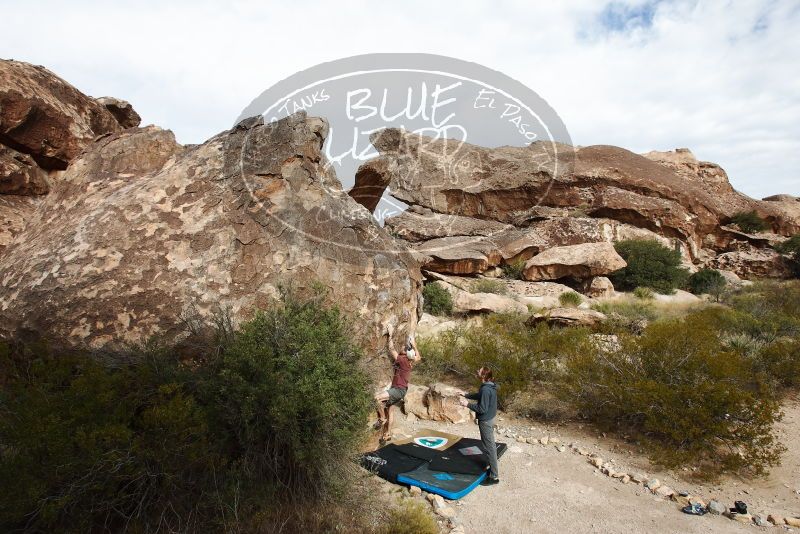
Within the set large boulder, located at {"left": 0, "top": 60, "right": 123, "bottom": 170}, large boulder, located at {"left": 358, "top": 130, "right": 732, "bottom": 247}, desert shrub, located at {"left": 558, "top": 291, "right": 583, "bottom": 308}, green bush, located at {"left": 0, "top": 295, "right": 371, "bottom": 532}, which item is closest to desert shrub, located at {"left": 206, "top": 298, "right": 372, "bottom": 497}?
green bush, located at {"left": 0, "top": 295, "right": 371, "bottom": 532}

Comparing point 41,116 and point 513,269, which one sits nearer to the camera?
point 41,116

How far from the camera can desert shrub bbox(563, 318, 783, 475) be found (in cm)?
454

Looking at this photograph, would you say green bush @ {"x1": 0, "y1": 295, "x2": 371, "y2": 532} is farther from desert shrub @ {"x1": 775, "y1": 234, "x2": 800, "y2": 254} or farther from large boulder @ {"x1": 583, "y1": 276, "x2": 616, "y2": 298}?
desert shrub @ {"x1": 775, "y1": 234, "x2": 800, "y2": 254}

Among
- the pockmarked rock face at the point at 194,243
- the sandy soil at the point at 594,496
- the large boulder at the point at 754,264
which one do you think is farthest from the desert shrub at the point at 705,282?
the pockmarked rock face at the point at 194,243

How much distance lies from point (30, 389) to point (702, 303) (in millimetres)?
17089

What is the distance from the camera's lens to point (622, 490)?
4.01 metres

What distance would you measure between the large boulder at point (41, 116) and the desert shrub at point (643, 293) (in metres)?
15.7

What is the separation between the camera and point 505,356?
7.08 metres

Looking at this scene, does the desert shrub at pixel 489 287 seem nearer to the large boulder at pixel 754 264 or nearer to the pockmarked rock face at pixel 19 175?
the pockmarked rock face at pixel 19 175

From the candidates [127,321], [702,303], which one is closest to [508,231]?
[702,303]

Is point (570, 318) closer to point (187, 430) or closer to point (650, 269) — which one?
point (187, 430)

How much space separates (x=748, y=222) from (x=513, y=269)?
14.2m

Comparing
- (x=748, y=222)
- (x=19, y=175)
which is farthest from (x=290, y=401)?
(x=748, y=222)

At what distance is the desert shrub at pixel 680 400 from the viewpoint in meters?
4.54
